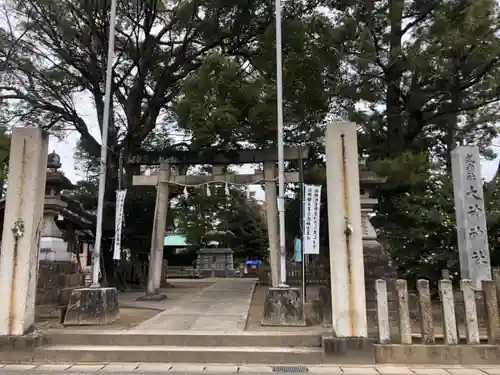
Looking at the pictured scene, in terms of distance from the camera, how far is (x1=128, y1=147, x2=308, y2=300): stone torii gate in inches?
488

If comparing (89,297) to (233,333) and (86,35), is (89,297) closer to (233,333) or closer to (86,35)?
(233,333)

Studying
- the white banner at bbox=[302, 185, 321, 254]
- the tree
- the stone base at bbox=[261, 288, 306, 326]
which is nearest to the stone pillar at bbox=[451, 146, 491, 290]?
the white banner at bbox=[302, 185, 321, 254]

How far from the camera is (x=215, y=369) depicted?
6203mm

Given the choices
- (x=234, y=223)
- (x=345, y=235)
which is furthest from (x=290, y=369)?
(x=234, y=223)

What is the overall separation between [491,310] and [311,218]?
408cm

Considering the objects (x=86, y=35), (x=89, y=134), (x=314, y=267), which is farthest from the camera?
(x=314, y=267)

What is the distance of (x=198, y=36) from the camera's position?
1481cm

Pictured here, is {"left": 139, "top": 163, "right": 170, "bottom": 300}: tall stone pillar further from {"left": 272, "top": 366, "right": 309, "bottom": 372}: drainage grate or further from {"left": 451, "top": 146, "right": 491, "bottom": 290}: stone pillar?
{"left": 451, "top": 146, "right": 491, "bottom": 290}: stone pillar

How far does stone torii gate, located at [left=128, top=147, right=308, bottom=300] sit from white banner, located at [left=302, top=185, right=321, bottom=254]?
2451 mm

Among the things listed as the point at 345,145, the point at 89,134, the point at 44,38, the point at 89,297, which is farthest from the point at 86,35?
the point at 345,145

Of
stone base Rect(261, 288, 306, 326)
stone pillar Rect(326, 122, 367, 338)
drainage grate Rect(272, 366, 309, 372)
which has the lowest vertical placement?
drainage grate Rect(272, 366, 309, 372)

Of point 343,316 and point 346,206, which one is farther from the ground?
point 346,206

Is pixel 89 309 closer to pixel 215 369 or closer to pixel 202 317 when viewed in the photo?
pixel 202 317

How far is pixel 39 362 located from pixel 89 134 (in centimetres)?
1047
